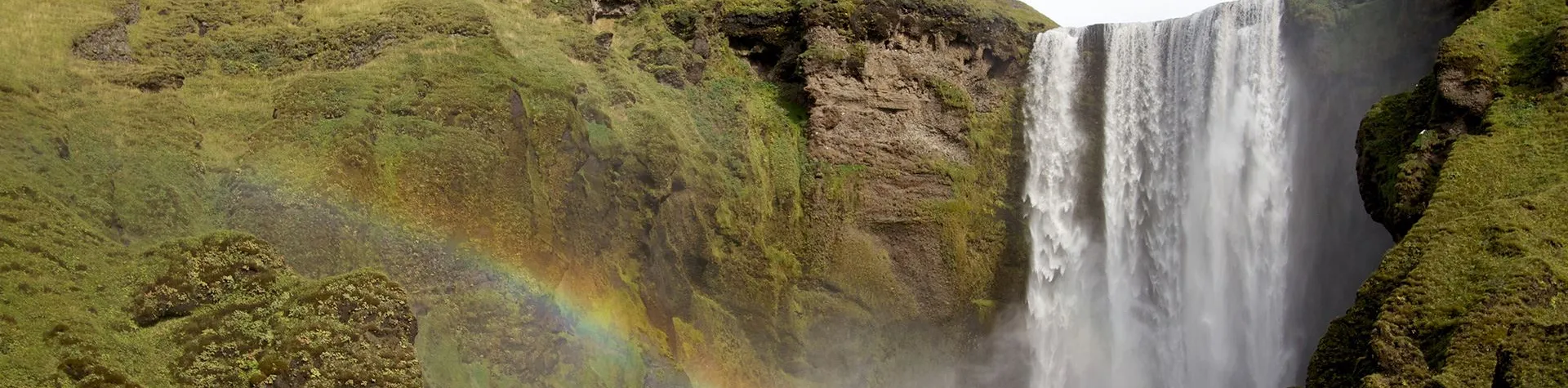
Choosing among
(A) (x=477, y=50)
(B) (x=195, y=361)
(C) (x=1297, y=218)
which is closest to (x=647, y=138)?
(A) (x=477, y=50)

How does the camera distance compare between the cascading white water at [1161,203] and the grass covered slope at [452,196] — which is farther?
the cascading white water at [1161,203]

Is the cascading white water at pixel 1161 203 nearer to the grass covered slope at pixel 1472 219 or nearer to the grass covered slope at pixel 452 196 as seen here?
the grass covered slope at pixel 452 196

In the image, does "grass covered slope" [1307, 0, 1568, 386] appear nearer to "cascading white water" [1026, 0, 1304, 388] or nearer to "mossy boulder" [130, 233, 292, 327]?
"cascading white water" [1026, 0, 1304, 388]

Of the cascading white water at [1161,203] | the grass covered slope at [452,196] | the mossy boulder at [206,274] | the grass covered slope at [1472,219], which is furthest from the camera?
the cascading white water at [1161,203]

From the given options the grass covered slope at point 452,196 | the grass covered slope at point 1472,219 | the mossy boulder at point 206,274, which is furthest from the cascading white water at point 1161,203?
the mossy boulder at point 206,274

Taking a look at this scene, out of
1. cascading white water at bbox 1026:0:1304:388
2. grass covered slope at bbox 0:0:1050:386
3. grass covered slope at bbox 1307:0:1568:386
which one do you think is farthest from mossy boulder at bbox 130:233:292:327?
cascading white water at bbox 1026:0:1304:388

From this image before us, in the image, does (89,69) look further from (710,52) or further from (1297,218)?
(1297,218)
